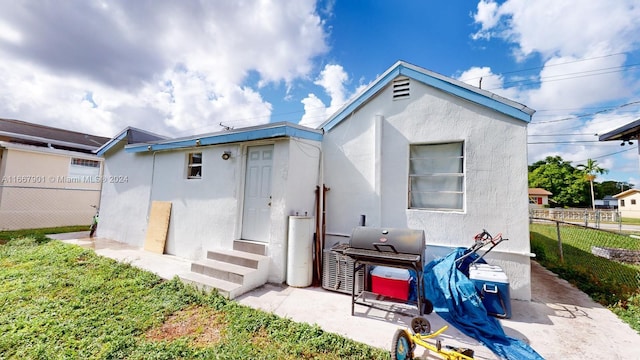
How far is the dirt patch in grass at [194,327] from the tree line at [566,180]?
191ft

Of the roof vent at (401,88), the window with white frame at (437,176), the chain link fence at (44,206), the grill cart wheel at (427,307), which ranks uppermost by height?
the roof vent at (401,88)

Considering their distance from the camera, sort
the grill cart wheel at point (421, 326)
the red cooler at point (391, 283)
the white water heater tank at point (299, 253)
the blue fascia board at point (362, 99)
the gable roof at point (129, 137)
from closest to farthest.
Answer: the grill cart wheel at point (421, 326), the red cooler at point (391, 283), the white water heater tank at point (299, 253), the blue fascia board at point (362, 99), the gable roof at point (129, 137)

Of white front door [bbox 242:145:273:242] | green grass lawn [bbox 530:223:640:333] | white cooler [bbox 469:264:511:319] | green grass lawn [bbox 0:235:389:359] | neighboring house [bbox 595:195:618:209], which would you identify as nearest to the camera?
green grass lawn [bbox 0:235:389:359]

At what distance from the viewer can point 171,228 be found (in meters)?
7.57

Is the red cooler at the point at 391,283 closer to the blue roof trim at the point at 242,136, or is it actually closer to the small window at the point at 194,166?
the blue roof trim at the point at 242,136

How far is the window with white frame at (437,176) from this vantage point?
17.5 ft

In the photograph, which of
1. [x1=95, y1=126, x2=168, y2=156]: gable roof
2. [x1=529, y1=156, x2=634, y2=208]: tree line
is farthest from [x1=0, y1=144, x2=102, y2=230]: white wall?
[x1=529, y1=156, x2=634, y2=208]: tree line

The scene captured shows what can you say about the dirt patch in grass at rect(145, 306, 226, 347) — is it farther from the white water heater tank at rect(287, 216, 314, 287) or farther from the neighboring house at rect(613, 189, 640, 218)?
the neighboring house at rect(613, 189, 640, 218)

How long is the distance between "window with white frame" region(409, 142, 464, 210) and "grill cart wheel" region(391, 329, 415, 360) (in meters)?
3.24

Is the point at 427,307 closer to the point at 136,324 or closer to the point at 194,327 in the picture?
the point at 194,327

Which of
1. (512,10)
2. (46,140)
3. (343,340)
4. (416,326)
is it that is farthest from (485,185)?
(46,140)

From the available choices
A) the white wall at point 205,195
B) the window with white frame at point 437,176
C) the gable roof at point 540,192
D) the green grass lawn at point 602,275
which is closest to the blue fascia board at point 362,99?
the white wall at point 205,195

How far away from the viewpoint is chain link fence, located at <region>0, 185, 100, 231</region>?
37.7 feet

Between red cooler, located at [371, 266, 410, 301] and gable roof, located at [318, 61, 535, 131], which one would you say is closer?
red cooler, located at [371, 266, 410, 301]
